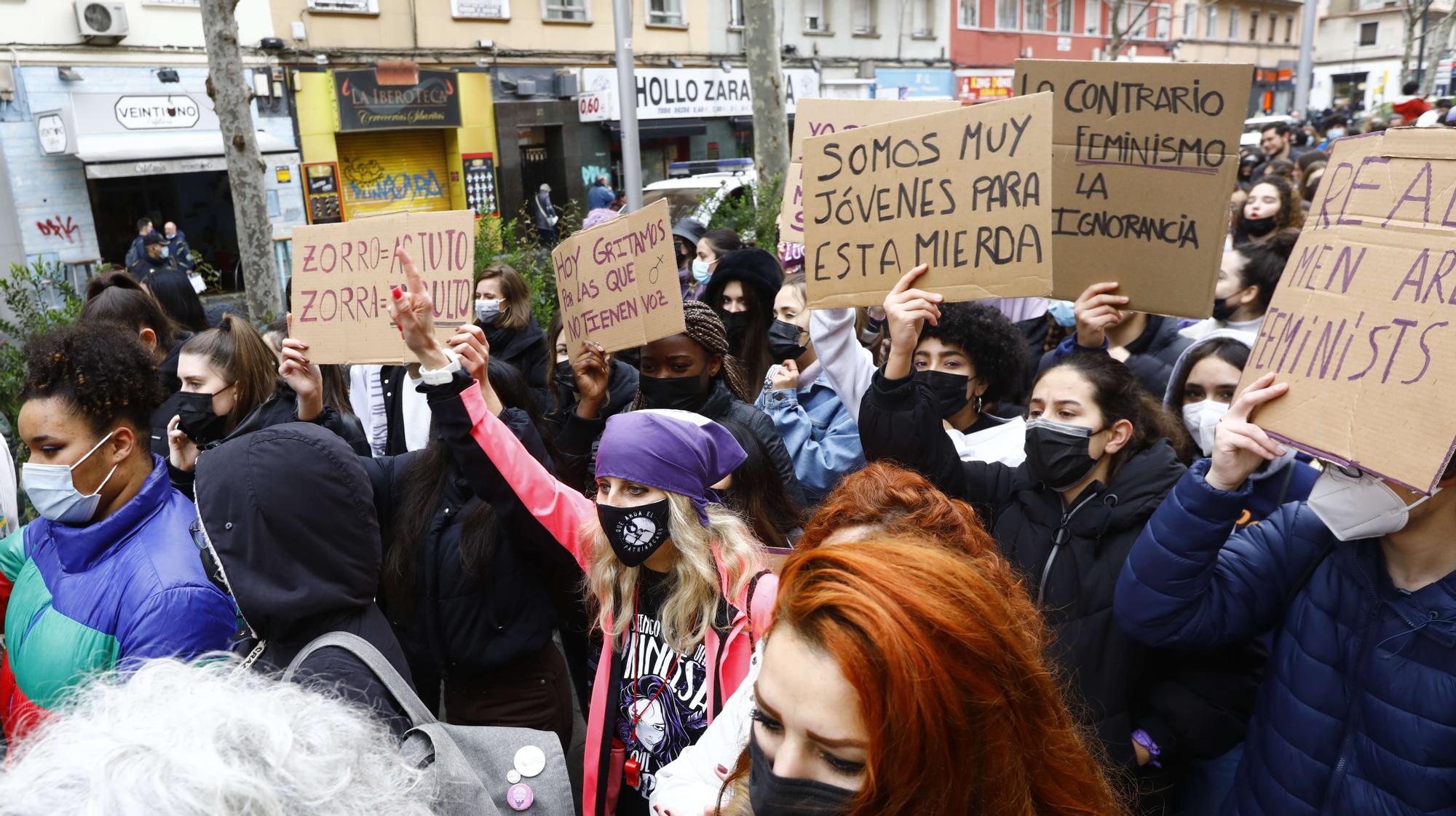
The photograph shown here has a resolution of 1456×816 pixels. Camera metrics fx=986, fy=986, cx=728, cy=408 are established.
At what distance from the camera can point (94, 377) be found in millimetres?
2615

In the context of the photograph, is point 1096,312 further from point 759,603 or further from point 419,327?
point 419,327

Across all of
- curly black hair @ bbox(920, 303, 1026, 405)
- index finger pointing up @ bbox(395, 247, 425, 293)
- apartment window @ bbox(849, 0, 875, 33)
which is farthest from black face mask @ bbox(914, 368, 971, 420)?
apartment window @ bbox(849, 0, 875, 33)

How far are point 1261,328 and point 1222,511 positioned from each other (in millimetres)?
412

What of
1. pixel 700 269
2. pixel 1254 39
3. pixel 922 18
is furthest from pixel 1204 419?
pixel 1254 39

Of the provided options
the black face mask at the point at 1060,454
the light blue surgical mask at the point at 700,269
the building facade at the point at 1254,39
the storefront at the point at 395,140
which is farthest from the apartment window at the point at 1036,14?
the black face mask at the point at 1060,454

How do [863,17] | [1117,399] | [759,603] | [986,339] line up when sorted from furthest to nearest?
[863,17] < [986,339] < [1117,399] < [759,603]

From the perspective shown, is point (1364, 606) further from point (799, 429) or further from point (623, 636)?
point (799, 429)

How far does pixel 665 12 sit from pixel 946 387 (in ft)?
71.9

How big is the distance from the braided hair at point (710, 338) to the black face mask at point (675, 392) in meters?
0.05

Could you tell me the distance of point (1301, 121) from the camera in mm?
19484

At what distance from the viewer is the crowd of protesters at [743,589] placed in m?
1.27

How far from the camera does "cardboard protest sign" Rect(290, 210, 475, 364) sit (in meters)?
3.51

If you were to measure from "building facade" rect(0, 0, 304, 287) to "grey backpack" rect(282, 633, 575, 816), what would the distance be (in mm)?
16038

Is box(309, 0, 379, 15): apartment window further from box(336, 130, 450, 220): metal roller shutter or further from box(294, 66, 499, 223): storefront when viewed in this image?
box(336, 130, 450, 220): metal roller shutter
